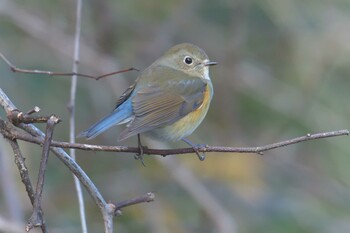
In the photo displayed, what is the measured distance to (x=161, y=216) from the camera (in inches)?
242

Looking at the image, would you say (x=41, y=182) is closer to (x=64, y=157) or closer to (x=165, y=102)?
(x=64, y=157)

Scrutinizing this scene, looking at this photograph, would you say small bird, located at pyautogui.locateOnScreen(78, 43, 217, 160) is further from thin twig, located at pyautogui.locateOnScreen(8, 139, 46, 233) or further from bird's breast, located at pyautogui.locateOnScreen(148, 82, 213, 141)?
thin twig, located at pyautogui.locateOnScreen(8, 139, 46, 233)

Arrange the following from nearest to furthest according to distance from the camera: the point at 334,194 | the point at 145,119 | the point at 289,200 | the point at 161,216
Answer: the point at 145,119 → the point at 161,216 → the point at 289,200 → the point at 334,194

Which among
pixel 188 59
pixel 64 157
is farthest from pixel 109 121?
pixel 188 59

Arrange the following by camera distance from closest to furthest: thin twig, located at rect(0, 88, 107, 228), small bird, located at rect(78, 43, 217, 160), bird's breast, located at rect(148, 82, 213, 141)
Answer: thin twig, located at rect(0, 88, 107, 228) < small bird, located at rect(78, 43, 217, 160) < bird's breast, located at rect(148, 82, 213, 141)

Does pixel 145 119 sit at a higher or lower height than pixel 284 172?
lower

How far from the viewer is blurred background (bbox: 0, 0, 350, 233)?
6.25 metres

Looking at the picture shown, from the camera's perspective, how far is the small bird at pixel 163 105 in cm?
354

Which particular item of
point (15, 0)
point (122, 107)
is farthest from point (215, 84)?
point (122, 107)

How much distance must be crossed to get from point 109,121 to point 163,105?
1.52 feet

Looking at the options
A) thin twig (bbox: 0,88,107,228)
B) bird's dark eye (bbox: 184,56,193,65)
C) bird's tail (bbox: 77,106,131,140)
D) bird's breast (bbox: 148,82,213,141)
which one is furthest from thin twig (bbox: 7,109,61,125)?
bird's dark eye (bbox: 184,56,193,65)

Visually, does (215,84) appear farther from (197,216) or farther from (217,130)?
(197,216)

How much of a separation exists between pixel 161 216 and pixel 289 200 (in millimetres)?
1237

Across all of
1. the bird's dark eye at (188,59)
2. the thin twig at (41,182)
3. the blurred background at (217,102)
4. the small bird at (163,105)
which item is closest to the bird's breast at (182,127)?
the small bird at (163,105)
